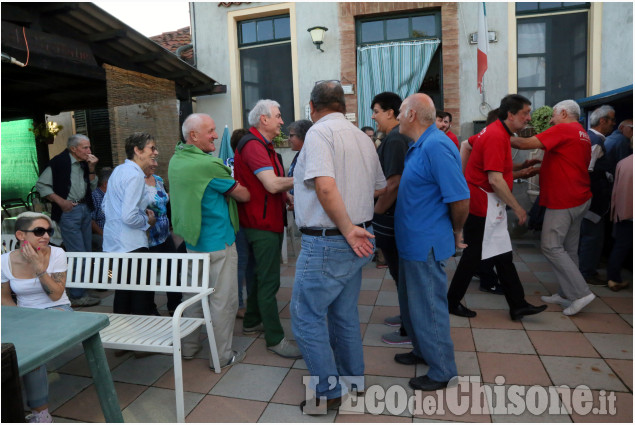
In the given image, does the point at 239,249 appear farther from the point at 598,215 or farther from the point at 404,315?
the point at 598,215

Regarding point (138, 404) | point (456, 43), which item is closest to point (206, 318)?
point (138, 404)

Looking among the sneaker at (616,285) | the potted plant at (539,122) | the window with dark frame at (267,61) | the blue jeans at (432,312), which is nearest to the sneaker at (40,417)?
the blue jeans at (432,312)

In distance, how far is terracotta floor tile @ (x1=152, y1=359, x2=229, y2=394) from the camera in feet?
9.12

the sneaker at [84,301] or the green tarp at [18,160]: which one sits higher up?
the green tarp at [18,160]

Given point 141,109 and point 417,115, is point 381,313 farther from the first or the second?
point 141,109

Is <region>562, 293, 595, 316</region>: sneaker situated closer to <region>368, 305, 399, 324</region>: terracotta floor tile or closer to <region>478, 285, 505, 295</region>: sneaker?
<region>478, 285, 505, 295</region>: sneaker

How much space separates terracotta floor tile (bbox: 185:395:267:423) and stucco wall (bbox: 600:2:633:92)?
756 centimetres

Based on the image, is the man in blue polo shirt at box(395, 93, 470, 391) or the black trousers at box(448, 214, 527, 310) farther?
the black trousers at box(448, 214, 527, 310)

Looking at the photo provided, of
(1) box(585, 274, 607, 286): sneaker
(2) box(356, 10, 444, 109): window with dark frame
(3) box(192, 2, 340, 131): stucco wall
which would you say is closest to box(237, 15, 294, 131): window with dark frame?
(3) box(192, 2, 340, 131): stucco wall

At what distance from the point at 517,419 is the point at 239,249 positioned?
248 centimetres

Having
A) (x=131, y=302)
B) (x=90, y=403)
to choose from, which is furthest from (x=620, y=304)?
(x=90, y=403)

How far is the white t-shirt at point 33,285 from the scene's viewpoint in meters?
2.63

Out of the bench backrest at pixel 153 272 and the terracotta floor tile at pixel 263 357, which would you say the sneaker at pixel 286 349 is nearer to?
the terracotta floor tile at pixel 263 357

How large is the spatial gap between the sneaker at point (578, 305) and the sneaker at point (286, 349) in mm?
2332
